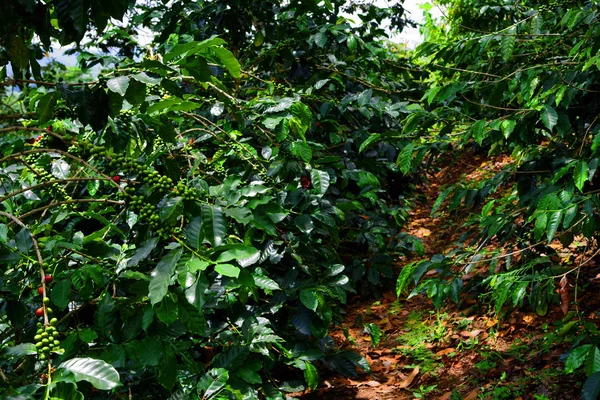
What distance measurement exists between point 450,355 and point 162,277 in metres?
2.52

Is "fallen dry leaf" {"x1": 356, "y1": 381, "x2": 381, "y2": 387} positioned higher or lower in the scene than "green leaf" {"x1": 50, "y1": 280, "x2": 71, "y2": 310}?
lower

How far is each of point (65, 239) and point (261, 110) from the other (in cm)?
120

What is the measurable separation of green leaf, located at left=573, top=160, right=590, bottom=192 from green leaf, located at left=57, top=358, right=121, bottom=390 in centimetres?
186

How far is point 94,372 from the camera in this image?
128cm

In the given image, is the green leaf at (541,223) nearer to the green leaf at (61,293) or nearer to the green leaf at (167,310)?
the green leaf at (167,310)

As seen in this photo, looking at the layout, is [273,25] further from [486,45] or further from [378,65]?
[486,45]

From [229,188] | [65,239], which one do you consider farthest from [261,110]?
[65,239]

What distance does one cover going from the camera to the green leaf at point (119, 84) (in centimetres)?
152

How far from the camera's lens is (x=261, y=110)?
9.10 feet

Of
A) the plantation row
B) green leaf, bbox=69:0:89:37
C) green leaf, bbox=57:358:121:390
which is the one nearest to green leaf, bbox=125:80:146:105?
the plantation row

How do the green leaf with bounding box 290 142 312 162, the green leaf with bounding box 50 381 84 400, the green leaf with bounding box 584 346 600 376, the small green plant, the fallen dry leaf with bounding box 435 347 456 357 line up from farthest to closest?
1. the fallen dry leaf with bounding box 435 347 456 357
2. the small green plant
3. the green leaf with bounding box 290 142 312 162
4. the green leaf with bounding box 584 346 600 376
5. the green leaf with bounding box 50 381 84 400

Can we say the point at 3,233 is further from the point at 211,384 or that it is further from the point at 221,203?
the point at 211,384

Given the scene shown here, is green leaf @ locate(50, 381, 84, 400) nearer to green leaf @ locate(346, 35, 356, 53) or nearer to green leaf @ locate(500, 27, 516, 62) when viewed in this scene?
green leaf @ locate(500, 27, 516, 62)

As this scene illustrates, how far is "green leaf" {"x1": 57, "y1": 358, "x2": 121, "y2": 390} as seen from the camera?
1259 millimetres
